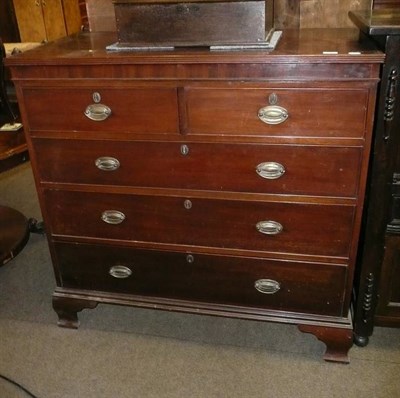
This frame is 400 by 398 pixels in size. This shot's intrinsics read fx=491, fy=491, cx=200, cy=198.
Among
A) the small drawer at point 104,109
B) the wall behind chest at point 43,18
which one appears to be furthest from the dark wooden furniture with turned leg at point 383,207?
the wall behind chest at point 43,18

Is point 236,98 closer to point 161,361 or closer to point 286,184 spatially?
point 286,184

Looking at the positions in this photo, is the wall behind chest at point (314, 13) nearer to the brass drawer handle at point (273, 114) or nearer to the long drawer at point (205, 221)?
the brass drawer handle at point (273, 114)

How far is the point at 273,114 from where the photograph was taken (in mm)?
1360

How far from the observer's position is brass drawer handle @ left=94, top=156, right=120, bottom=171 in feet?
5.09

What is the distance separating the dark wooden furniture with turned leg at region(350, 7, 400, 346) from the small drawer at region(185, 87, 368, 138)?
9 centimetres

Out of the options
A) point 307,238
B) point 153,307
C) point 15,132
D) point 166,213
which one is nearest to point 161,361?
point 153,307

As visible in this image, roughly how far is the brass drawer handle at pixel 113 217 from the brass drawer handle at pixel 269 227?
1.50 ft

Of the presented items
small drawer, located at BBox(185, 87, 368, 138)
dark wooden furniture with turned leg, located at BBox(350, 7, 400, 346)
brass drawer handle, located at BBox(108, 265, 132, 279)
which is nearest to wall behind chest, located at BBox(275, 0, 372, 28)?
dark wooden furniture with turned leg, located at BBox(350, 7, 400, 346)

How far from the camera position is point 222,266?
1660mm

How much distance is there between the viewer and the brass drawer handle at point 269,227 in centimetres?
153

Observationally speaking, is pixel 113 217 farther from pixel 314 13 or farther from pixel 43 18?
pixel 43 18

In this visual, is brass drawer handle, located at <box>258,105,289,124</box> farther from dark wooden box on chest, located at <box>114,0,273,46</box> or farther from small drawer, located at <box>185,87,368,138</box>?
dark wooden box on chest, located at <box>114,0,273,46</box>

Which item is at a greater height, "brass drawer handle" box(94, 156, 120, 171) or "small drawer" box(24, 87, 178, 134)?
"small drawer" box(24, 87, 178, 134)

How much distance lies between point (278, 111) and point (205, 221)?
1.44 ft
